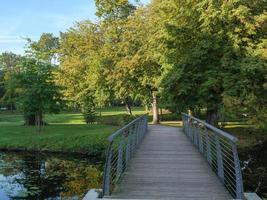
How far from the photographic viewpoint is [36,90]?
26.8m

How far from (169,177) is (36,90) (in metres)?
18.9

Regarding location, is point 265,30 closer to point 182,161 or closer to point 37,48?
point 182,161

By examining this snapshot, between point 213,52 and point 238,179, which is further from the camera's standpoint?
point 213,52

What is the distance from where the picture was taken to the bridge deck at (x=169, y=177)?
7.95 metres

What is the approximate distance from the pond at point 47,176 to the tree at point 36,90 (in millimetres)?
5132

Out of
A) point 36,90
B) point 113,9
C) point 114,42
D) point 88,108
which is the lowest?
point 88,108

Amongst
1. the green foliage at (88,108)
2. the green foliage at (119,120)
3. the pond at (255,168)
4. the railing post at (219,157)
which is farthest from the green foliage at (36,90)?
the railing post at (219,157)

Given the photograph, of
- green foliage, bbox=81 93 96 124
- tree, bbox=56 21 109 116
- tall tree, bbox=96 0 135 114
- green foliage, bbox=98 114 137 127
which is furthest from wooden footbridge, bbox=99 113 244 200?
green foliage, bbox=81 93 96 124

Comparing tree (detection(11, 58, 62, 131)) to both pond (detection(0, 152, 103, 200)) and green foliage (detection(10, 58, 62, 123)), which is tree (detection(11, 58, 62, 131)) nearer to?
green foliage (detection(10, 58, 62, 123))

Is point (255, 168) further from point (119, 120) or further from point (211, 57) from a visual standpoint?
point (119, 120)

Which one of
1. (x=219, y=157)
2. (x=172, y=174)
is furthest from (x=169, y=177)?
(x=219, y=157)

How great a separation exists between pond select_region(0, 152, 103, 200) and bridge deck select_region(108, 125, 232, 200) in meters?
2.86

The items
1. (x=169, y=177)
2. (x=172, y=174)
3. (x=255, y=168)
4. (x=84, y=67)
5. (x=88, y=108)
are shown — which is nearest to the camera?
(x=169, y=177)

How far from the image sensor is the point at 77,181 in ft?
51.2
